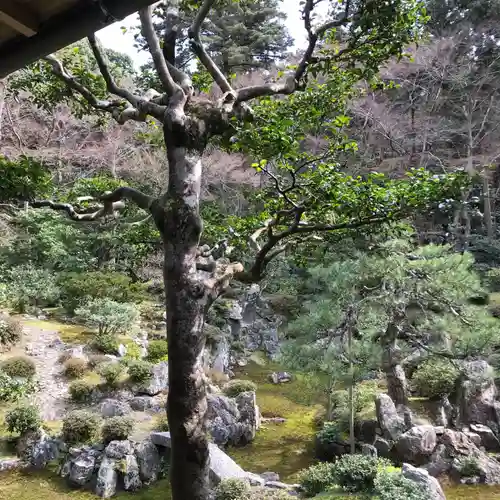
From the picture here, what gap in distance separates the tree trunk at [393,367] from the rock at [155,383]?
4.52 m

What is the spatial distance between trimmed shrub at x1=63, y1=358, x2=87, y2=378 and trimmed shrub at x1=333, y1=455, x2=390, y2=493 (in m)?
5.81

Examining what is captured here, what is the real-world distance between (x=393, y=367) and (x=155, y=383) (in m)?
4.71

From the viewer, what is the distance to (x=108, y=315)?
10.6 meters

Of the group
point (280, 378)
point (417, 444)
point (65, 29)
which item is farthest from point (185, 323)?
point (280, 378)

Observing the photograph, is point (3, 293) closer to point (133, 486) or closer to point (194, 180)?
point (133, 486)

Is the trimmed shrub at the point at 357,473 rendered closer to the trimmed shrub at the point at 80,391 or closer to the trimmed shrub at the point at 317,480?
the trimmed shrub at the point at 317,480

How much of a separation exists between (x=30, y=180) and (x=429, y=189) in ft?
10.6

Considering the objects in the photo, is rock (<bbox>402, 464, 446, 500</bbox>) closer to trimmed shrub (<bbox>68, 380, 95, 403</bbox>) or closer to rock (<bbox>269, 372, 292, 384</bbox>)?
trimmed shrub (<bbox>68, 380, 95, 403</bbox>)

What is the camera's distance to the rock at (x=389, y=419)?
722cm

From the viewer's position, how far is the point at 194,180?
3.00 meters

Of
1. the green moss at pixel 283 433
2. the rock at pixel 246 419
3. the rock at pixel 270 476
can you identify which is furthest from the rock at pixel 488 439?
the rock at pixel 246 419

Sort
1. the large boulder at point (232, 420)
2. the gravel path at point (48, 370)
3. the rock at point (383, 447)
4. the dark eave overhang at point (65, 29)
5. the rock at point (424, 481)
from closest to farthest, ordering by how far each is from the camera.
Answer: the dark eave overhang at point (65, 29) → the rock at point (424, 481) → the rock at point (383, 447) → the large boulder at point (232, 420) → the gravel path at point (48, 370)

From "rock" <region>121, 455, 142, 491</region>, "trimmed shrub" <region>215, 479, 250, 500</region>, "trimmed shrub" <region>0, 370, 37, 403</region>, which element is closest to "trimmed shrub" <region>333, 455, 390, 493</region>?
"trimmed shrub" <region>215, 479, 250, 500</region>

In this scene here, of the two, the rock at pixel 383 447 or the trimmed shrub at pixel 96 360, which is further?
the trimmed shrub at pixel 96 360
